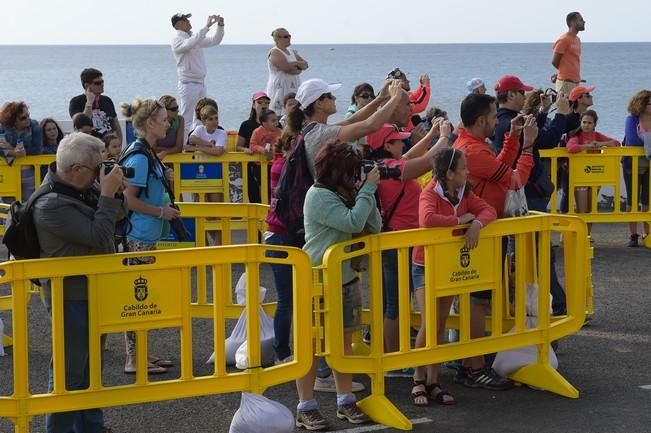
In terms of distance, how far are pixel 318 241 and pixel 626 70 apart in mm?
127783

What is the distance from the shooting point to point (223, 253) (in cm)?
710

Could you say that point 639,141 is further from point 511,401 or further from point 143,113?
point 143,113

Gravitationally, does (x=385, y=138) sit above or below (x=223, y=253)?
above

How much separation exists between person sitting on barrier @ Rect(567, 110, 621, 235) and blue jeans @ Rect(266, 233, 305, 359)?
6.72 metres

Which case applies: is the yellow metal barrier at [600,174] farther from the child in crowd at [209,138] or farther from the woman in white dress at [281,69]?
the woman in white dress at [281,69]

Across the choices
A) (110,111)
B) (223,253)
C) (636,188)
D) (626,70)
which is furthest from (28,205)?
(626,70)

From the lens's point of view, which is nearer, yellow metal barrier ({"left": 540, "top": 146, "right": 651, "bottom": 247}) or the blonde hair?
the blonde hair

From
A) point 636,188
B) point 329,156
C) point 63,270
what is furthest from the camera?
point 636,188

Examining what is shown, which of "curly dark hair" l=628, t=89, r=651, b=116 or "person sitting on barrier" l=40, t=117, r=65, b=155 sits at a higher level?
"curly dark hair" l=628, t=89, r=651, b=116

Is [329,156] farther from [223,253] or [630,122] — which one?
[630,122]

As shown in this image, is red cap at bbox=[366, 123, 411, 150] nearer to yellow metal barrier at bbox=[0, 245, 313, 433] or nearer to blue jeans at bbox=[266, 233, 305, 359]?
blue jeans at bbox=[266, 233, 305, 359]

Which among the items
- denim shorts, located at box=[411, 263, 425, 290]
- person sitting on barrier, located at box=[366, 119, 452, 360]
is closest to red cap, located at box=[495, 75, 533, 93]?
person sitting on barrier, located at box=[366, 119, 452, 360]

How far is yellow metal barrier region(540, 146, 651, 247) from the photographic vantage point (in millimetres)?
14203

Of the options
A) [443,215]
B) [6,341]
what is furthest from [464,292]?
[6,341]
